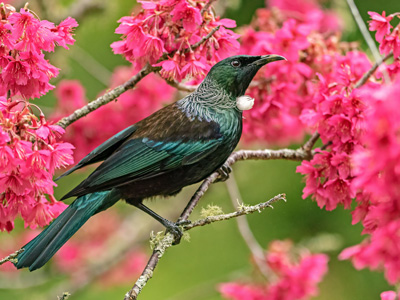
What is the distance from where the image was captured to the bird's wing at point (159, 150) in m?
3.36

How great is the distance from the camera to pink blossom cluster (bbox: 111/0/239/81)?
318 cm

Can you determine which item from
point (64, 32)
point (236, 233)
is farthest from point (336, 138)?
point (236, 233)

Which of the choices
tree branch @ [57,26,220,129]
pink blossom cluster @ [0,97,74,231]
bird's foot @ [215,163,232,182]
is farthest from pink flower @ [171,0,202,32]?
bird's foot @ [215,163,232,182]

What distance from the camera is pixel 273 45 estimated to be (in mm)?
4191

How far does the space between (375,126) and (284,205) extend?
6.36 metres

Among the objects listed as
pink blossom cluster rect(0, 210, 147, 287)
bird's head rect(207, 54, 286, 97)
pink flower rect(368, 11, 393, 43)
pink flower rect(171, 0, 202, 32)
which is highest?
pink flower rect(171, 0, 202, 32)

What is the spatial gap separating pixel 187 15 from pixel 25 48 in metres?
0.84

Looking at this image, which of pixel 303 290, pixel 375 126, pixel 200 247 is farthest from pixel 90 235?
pixel 375 126

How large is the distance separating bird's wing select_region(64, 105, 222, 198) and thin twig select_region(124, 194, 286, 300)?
1.26 feet

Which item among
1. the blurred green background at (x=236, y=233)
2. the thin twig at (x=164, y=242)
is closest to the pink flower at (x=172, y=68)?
the thin twig at (x=164, y=242)

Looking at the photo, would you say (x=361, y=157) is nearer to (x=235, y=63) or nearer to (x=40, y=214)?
(x=40, y=214)

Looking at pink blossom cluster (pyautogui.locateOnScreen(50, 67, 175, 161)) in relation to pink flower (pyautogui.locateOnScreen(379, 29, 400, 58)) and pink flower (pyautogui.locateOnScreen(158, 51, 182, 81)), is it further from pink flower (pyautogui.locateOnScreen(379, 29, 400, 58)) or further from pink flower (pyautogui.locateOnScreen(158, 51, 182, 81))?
pink flower (pyautogui.locateOnScreen(379, 29, 400, 58))

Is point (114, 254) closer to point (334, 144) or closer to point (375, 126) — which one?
point (334, 144)

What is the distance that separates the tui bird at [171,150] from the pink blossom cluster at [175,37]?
290 mm
